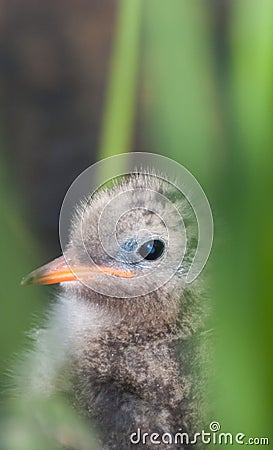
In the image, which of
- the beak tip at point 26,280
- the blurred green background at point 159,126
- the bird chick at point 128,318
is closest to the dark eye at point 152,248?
the bird chick at point 128,318

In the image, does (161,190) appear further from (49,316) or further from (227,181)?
(49,316)

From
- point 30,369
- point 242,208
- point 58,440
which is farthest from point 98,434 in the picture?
point 242,208

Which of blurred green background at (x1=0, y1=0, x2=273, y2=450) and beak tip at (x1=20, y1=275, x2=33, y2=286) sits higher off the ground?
blurred green background at (x1=0, y1=0, x2=273, y2=450)

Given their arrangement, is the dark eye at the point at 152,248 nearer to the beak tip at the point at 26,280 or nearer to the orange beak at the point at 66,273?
the orange beak at the point at 66,273

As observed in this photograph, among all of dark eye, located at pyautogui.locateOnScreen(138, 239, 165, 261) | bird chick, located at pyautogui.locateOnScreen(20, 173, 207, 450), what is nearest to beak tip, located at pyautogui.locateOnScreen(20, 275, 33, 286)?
A: bird chick, located at pyautogui.locateOnScreen(20, 173, 207, 450)

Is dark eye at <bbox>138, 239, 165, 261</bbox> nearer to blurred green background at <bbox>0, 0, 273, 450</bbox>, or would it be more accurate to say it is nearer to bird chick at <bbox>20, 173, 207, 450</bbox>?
bird chick at <bbox>20, 173, 207, 450</bbox>

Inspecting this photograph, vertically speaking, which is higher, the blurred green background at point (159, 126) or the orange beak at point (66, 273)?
the blurred green background at point (159, 126)
